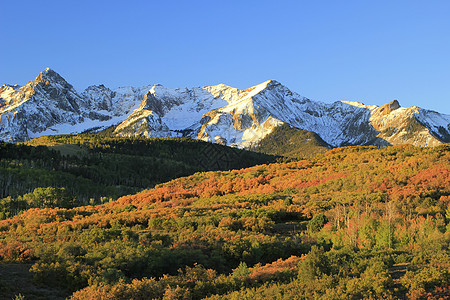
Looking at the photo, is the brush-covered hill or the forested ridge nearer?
the forested ridge

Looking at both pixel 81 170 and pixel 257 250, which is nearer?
pixel 257 250

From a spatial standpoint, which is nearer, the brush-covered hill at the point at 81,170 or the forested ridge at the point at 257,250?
the forested ridge at the point at 257,250

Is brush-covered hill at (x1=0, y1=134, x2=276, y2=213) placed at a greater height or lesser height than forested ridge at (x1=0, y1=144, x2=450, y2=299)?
greater

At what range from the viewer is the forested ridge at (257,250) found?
47.6 ft

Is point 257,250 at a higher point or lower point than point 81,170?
lower

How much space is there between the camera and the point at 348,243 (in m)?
22.3

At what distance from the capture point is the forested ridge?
571 inches

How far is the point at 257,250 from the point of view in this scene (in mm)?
21141


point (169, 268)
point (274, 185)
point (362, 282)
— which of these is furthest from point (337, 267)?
point (274, 185)

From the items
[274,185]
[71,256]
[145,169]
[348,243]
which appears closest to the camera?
[71,256]

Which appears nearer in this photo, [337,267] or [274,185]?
[337,267]

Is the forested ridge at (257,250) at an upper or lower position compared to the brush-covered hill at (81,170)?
lower

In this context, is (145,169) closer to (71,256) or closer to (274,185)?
(274,185)

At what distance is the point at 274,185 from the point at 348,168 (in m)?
12.0
